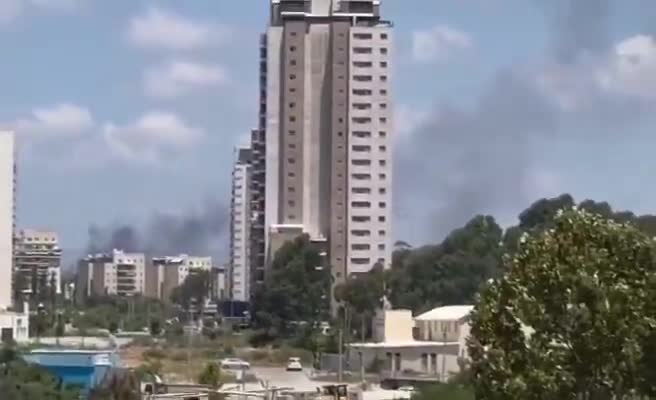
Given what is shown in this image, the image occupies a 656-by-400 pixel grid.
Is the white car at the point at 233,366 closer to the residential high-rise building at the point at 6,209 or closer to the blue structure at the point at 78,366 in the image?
the blue structure at the point at 78,366

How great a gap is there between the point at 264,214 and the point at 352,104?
551cm

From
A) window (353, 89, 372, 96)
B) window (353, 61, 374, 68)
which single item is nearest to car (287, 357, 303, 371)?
window (353, 89, 372, 96)

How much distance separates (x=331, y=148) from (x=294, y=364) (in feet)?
56.9

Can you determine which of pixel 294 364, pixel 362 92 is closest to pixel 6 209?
pixel 362 92

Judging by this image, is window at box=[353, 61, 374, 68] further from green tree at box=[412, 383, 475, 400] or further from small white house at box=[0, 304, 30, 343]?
green tree at box=[412, 383, 475, 400]

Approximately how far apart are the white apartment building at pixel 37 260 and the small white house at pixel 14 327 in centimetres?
1533

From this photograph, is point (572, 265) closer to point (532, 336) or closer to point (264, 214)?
point (532, 336)

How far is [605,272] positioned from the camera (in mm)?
13219

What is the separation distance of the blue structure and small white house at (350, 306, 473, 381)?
7.03m

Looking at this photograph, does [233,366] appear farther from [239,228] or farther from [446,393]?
[239,228]

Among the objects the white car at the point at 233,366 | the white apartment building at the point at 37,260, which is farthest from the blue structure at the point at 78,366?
the white apartment building at the point at 37,260

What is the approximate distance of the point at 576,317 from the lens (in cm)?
1318

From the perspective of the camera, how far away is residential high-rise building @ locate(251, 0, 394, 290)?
197ft

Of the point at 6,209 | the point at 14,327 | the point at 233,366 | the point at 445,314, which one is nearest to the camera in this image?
the point at 233,366
